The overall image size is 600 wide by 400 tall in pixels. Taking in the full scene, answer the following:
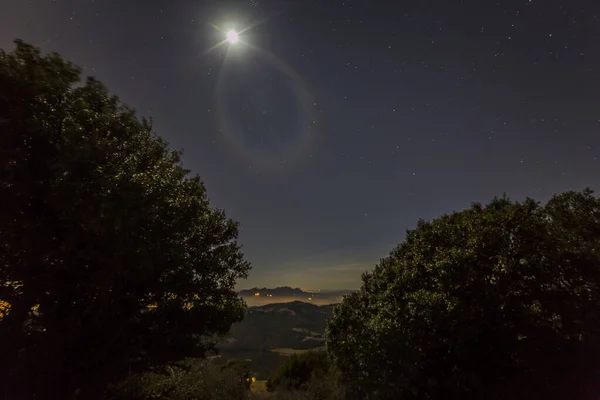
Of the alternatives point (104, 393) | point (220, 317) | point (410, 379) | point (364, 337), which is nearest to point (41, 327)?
point (104, 393)

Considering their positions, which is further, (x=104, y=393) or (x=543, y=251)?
(x=543, y=251)

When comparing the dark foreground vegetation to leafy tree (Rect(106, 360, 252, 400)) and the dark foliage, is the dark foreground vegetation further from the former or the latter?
the dark foliage

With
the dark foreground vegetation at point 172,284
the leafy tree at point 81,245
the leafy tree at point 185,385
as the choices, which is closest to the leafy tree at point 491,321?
the dark foreground vegetation at point 172,284

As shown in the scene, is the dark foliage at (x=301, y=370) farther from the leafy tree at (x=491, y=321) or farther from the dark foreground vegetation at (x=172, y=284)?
the leafy tree at (x=491, y=321)

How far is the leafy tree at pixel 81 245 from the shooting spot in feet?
39.0

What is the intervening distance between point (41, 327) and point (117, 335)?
3.44 m

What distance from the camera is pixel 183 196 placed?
56.4ft

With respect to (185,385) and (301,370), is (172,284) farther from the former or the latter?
(301,370)

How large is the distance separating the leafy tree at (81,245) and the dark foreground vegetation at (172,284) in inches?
2.5

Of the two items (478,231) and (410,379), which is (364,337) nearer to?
(410,379)

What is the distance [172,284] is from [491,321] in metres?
17.3

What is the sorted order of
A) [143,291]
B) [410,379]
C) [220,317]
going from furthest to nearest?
1. [410,379]
2. [220,317]
3. [143,291]

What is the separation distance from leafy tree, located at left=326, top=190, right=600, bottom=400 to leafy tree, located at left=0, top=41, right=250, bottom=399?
33.3 ft

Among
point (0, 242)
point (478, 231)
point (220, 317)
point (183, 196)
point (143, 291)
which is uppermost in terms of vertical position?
point (183, 196)
